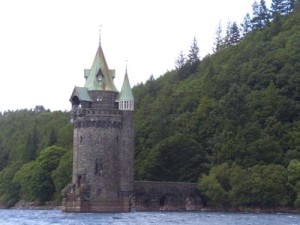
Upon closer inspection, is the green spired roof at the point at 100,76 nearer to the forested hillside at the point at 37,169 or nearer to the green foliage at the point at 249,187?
the green foliage at the point at 249,187

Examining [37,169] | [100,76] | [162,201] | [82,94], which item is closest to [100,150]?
[82,94]

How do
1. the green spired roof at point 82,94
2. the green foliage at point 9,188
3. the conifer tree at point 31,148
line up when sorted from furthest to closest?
the conifer tree at point 31,148
the green foliage at point 9,188
the green spired roof at point 82,94

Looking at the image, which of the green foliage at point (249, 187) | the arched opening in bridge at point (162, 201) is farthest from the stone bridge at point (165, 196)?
the green foliage at point (249, 187)

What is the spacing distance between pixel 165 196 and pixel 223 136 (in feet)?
69.8

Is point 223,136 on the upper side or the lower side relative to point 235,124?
lower

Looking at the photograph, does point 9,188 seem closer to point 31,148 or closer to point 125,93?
point 31,148

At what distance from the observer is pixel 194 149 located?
133m

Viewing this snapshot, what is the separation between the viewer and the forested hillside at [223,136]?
392 ft

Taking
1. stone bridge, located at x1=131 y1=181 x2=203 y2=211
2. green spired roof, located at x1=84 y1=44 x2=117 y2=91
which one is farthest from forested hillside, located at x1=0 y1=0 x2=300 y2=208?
green spired roof, located at x1=84 y1=44 x2=117 y2=91

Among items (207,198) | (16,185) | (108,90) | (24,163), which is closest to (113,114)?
(108,90)

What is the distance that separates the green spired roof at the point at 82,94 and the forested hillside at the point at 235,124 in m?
19.9

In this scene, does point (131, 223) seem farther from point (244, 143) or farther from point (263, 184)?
point (244, 143)

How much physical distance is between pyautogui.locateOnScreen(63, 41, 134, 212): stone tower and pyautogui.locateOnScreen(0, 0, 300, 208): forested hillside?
13.7 meters

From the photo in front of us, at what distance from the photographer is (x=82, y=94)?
11406 centimetres
